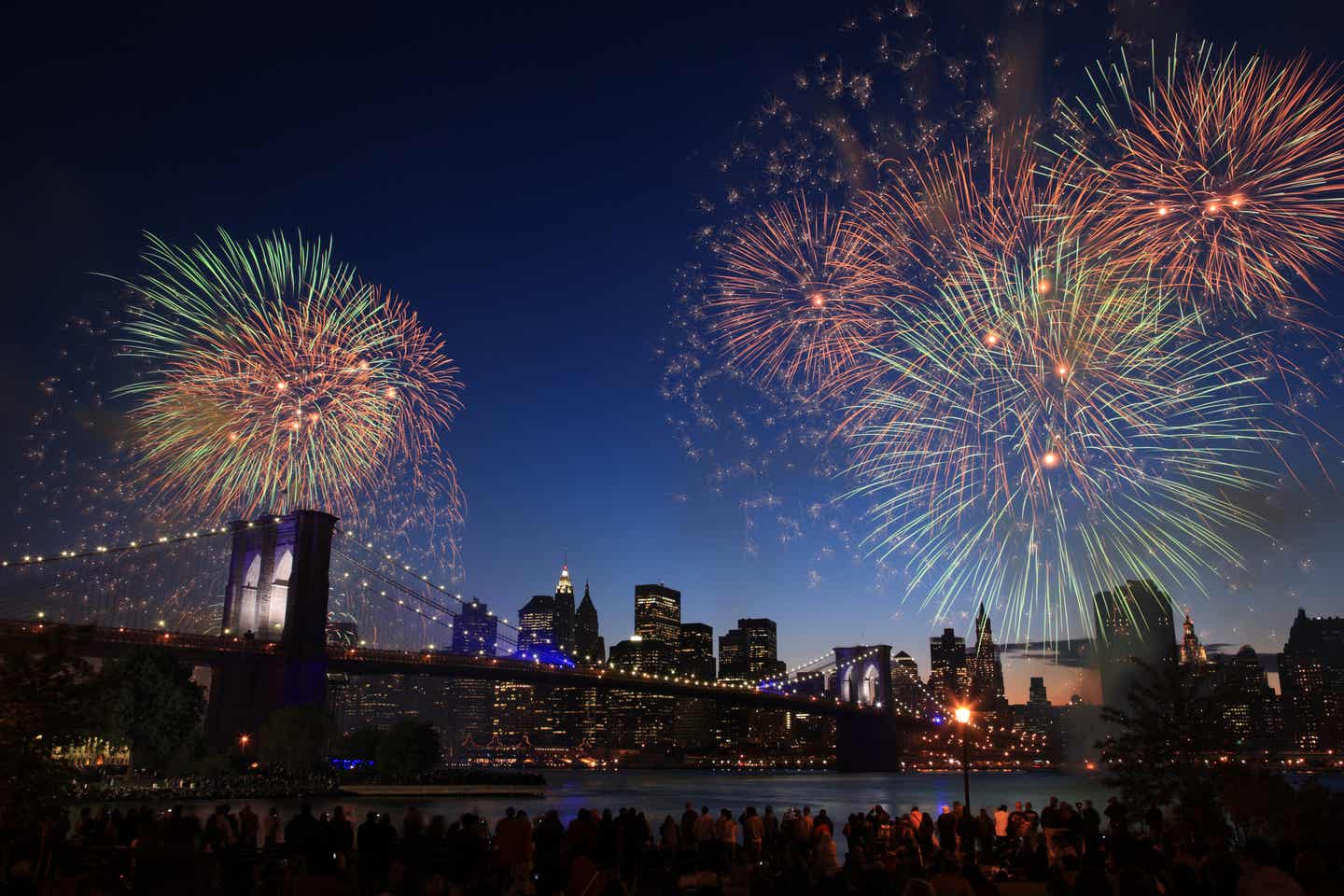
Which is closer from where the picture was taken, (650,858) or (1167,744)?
(650,858)

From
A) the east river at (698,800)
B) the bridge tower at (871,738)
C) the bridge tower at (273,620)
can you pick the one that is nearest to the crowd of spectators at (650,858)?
the east river at (698,800)

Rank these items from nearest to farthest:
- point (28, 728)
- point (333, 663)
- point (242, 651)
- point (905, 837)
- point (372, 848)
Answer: point (372, 848) → point (905, 837) → point (28, 728) → point (242, 651) → point (333, 663)

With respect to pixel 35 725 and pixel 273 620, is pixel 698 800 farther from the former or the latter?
pixel 35 725

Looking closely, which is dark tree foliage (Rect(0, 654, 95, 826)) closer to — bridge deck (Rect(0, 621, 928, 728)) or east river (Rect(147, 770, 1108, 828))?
east river (Rect(147, 770, 1108, 828))

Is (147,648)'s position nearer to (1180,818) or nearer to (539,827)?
(539,827)

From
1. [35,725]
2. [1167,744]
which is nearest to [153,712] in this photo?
[35,725]

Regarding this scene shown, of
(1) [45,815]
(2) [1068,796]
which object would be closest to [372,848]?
(1) [45,815]
